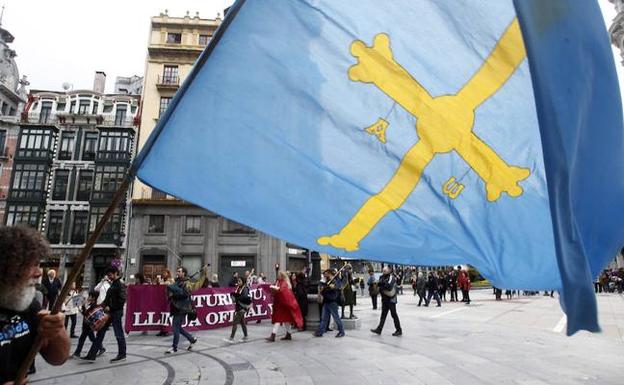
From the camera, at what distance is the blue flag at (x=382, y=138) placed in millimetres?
2945

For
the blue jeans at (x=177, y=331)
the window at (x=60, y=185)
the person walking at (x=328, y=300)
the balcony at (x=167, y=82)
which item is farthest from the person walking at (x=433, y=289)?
the window at (x=60, y=185)

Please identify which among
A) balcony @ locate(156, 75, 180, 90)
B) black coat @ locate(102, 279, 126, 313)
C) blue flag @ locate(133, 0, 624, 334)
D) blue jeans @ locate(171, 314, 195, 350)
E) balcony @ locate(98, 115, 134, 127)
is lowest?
blue jeans @ locate(171, 314, 195, 350)

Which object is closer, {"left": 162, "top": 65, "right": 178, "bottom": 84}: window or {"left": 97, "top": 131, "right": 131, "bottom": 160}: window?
{"left": 162, "top": 65, "right": 178, "bottom": 84}: window

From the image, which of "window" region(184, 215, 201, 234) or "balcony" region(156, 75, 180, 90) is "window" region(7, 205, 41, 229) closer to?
"window" region(184, 215, 201, 234)

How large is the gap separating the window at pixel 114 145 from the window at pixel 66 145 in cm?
301

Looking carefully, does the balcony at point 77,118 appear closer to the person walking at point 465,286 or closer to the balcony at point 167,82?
the balcony at point 167,82

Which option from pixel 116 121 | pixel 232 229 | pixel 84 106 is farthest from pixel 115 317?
pixel 84 106

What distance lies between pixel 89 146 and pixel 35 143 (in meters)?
4.66

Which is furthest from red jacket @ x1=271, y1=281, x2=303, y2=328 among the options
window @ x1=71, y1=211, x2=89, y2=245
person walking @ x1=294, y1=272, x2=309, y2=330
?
window @ x1=71, y1=211, x2=89, y2=245

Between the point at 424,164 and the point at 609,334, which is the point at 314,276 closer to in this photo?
the point at 609,334

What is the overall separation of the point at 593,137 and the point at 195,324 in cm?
1181

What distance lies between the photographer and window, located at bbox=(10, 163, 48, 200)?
37344mm

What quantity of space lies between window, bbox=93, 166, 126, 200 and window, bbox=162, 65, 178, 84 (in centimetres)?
883

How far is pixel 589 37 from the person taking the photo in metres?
2.58
